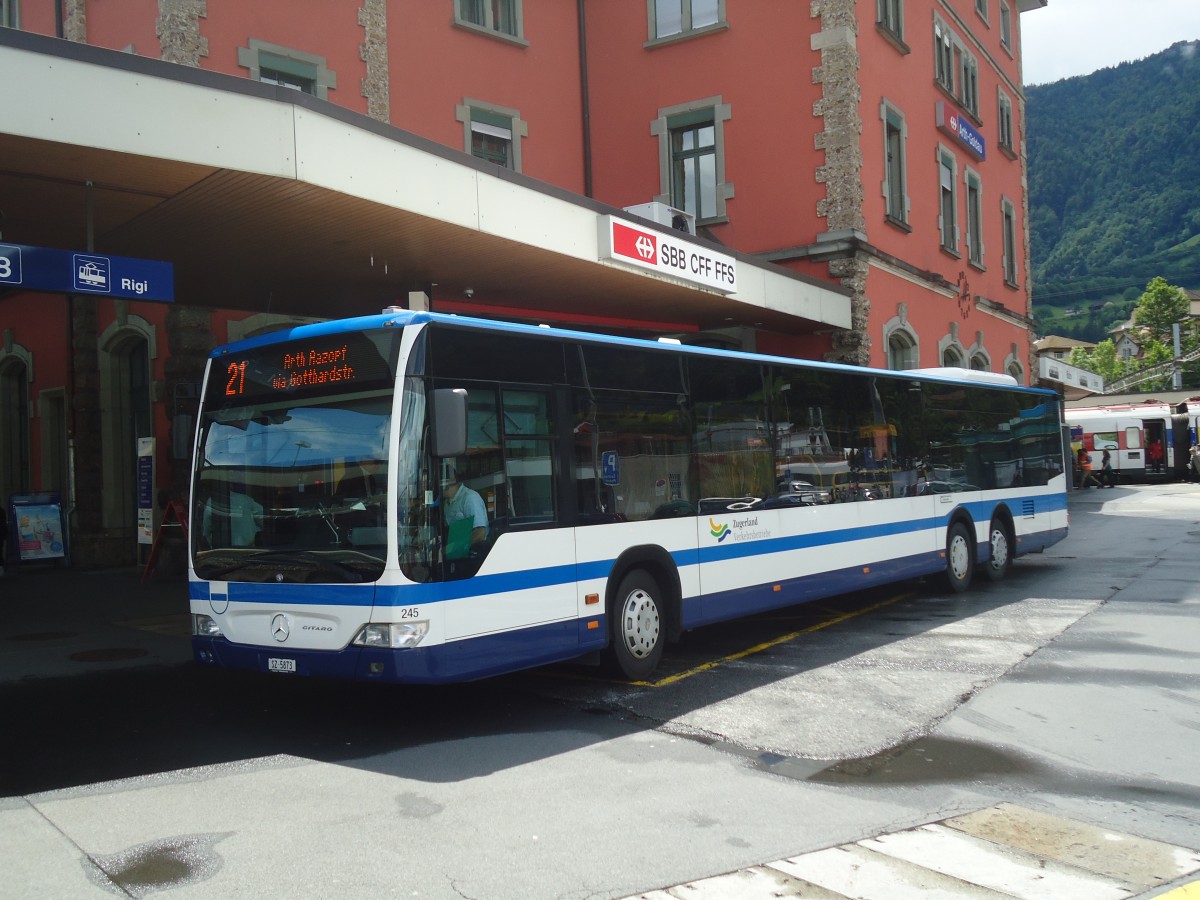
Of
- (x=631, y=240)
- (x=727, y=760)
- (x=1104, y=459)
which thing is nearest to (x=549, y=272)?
(x=631, y=240)

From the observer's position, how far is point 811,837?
17.5 feet

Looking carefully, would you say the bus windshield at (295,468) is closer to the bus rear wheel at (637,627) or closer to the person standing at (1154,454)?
the bus rear wheel at (637,627)

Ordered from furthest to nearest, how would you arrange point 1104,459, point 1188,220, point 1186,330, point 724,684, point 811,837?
1. point 1188,220
2. point 1186,330
3. point 1104,459
4. point 724,684
5. point 811,837

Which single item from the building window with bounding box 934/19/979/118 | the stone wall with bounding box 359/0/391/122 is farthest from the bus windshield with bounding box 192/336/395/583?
the building window with bounding box 934/19/979/118

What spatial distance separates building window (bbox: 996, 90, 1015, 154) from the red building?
2.52 meters

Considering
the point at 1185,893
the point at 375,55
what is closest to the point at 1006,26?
the point at 375,55

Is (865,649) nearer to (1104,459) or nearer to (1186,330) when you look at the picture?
(1104,459)

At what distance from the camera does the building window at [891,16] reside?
22391mm

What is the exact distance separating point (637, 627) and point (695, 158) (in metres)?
15.8

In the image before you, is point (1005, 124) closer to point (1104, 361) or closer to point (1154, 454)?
point (1154, 454)

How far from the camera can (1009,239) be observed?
32625 millimetres

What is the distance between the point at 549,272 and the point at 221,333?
5.77m

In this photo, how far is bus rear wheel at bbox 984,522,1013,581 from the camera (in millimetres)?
15594

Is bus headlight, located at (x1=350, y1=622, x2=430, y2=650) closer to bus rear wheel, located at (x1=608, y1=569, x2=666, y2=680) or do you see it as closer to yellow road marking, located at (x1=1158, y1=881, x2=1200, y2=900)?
bus rear wheel, located at (x1=608, y1=569, x2=666, y2=680)
